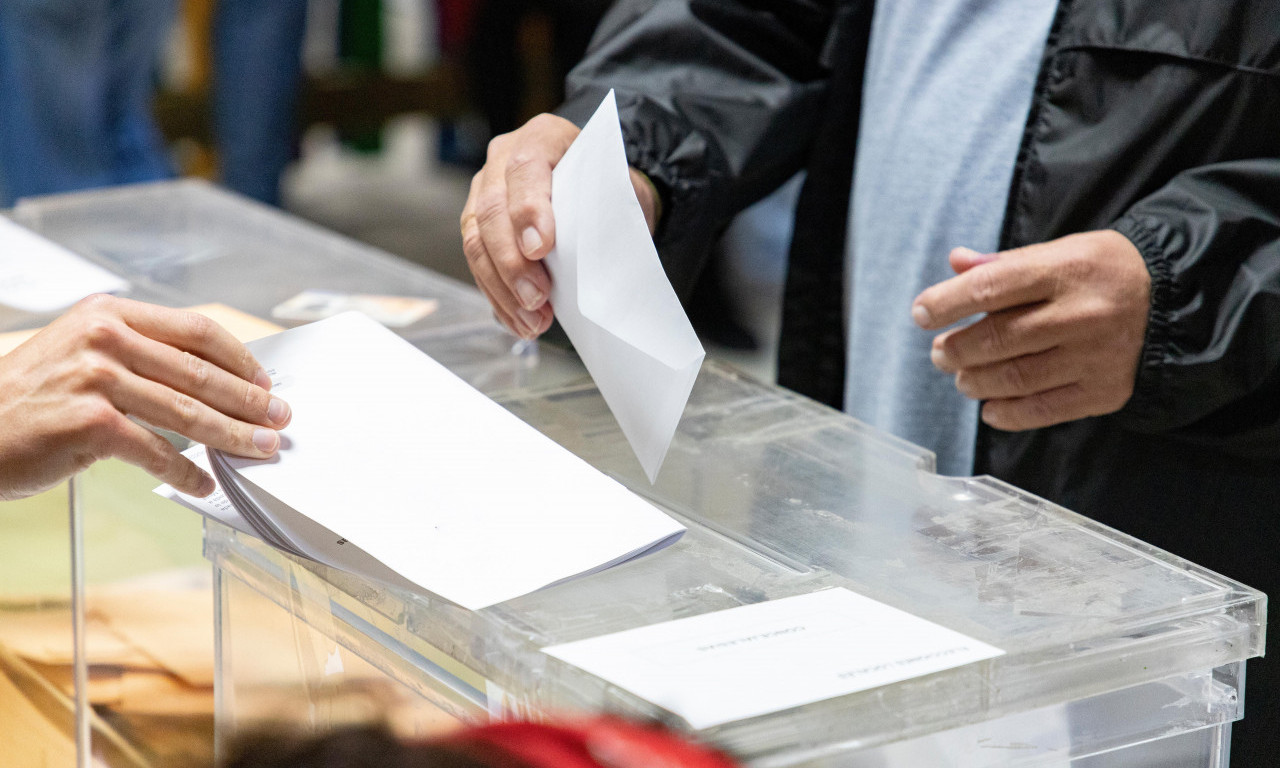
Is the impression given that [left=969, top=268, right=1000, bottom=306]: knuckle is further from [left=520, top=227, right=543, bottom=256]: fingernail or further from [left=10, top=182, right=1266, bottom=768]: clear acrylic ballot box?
[left=520, top=227, right=543, bottom=256]: fingernail

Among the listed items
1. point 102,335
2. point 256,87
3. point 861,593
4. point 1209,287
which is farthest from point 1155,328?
point 256,87

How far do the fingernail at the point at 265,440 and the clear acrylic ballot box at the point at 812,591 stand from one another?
7 cm

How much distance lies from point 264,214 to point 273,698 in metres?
0.90

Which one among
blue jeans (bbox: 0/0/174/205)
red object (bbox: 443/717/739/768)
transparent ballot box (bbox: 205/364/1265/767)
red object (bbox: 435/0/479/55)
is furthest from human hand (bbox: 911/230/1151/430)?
red object (bbox: 435/0/479/55)

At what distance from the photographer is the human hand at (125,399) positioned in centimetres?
77

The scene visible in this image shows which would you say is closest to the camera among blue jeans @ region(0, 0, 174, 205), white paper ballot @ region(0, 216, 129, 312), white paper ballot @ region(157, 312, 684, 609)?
white paper ballot @ region(157, 312, 684, 609)

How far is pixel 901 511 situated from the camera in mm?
832

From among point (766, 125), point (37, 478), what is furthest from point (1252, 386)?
point (37, 478)

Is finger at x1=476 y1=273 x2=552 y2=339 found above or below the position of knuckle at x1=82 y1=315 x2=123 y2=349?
below

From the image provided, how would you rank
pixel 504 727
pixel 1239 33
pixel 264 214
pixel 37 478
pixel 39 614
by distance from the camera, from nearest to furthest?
pixel 504 727 → pixel 37 478 → pixel 1239 33 → pixel 39 614 → pixel 264 214

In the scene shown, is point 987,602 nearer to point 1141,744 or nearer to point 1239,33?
point 1141,744

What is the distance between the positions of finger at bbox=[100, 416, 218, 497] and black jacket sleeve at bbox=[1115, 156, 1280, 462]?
68cm

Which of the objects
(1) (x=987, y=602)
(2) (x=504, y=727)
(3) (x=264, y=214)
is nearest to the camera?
(2) (x=504, y=727)

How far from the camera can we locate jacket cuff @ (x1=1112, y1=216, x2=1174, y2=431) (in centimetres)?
94
